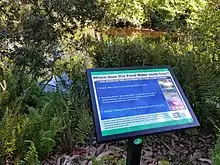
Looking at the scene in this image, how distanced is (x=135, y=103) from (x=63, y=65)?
3197 mm

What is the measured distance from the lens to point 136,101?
89.7 inches

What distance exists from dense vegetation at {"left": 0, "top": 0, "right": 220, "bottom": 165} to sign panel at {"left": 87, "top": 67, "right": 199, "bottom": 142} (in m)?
0.45

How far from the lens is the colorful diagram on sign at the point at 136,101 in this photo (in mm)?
2150

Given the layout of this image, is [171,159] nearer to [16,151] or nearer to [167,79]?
[167,79]

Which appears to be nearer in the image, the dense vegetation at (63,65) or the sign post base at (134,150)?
the sign post base at (134,150)

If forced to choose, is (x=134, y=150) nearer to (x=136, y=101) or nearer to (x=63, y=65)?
(x=136, y=101)

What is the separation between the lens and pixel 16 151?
116 inches

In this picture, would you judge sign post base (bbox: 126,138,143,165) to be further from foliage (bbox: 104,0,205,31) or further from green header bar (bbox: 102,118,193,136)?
foliage (bbox: 104,0,205,31)

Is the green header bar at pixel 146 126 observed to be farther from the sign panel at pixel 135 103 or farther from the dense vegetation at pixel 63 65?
the dense vegetation at pixel 63 65

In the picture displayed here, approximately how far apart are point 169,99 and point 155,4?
10674mm

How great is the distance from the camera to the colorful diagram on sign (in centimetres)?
215

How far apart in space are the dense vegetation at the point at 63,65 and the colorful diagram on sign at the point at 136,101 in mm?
470

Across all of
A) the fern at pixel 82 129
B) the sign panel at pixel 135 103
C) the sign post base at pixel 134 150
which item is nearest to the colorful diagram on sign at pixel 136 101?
the sign panel at pixel 135 103

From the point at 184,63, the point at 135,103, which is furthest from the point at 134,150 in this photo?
the point at 184,63
